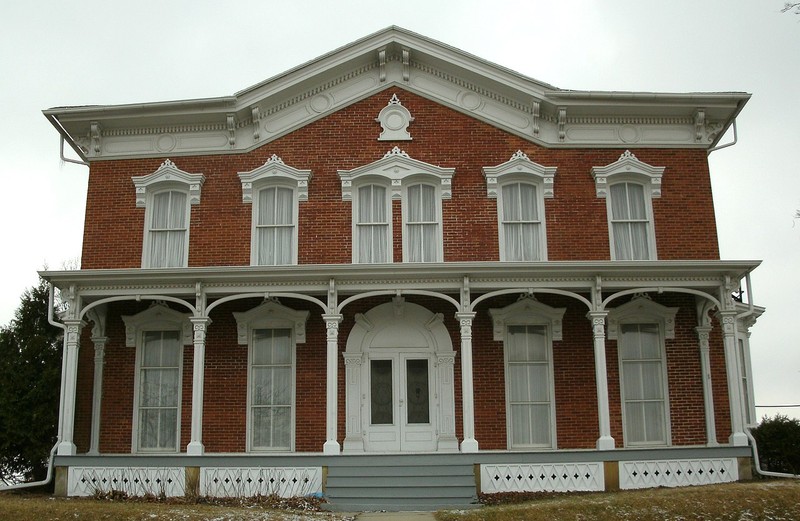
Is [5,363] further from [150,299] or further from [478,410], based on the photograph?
[478,410]

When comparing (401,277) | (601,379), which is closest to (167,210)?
(401,277)

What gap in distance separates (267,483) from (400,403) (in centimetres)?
335

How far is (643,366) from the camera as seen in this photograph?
1822 cm

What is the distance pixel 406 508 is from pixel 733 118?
1090cm

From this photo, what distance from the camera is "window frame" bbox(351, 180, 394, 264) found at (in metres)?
18.4

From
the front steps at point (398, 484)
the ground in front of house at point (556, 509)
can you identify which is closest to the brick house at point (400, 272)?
the front steps at point (398, 484)

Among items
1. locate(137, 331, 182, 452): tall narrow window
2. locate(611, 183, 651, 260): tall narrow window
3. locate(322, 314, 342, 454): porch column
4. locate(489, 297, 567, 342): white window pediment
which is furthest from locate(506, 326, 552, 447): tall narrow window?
locate(137, 331, 182, 452): tall narrow window

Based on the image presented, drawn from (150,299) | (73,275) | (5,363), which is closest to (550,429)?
(150,299)

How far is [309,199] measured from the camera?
1881 centimetres

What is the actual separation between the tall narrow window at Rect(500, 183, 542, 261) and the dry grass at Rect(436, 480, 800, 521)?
18.6ft

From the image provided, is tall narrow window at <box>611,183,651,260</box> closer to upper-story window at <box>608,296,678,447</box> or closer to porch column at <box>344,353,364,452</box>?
upper-story window at <box>608,296,678,447</box>

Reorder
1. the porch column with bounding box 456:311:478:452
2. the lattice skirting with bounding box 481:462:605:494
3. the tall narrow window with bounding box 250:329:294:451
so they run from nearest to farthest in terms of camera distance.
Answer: the lattice skirting with bounding box 481:462:605:494
the porch column with bounding box 456:311:478:452
the tall narrow window with bounding box 250:329:294:451

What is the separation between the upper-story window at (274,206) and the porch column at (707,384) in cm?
855

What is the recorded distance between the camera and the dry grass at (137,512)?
1310 cm
